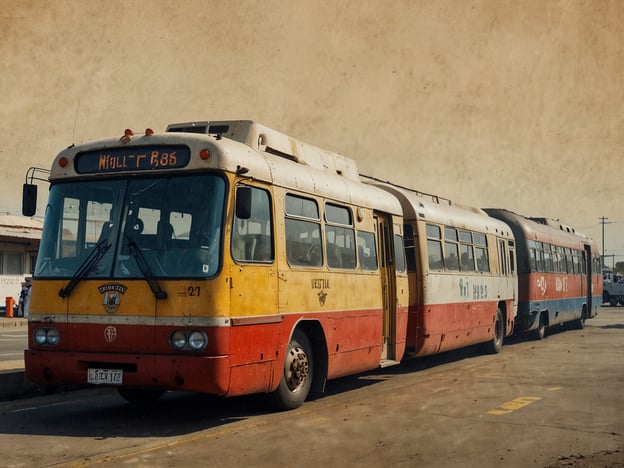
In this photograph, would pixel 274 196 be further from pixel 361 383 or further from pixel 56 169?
pixel 361 383

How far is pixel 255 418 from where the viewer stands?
10375 mm

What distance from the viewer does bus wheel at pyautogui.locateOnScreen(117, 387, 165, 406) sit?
11.5m

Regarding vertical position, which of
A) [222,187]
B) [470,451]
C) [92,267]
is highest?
[222,187]

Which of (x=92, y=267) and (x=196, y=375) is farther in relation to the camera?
(x=92, y=267)

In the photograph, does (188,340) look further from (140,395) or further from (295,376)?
(140,395)

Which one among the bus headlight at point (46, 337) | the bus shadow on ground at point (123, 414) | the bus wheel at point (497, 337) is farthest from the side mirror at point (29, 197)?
the bus wheel at point (497, 337)

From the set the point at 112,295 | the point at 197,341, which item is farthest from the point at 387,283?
the point at 112,295

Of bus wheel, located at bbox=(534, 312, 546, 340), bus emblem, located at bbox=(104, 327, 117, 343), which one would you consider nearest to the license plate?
bus emblem, located at bbox=(104, 327, 117, 343)

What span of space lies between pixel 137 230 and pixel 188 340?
4.52ft

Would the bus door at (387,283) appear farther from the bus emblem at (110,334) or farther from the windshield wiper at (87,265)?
the bus emblem at (110,334)

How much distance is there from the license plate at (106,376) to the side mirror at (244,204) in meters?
2.08

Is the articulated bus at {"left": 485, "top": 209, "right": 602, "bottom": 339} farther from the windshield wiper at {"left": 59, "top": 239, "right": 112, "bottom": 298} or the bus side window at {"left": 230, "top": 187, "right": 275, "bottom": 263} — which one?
the windshield wiper at {"left": 59, "top": 239, "right": 112, "bottom": 298}

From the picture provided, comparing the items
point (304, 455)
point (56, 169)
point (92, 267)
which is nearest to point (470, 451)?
point (304, 455)

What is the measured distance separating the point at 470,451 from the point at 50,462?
3732mm
